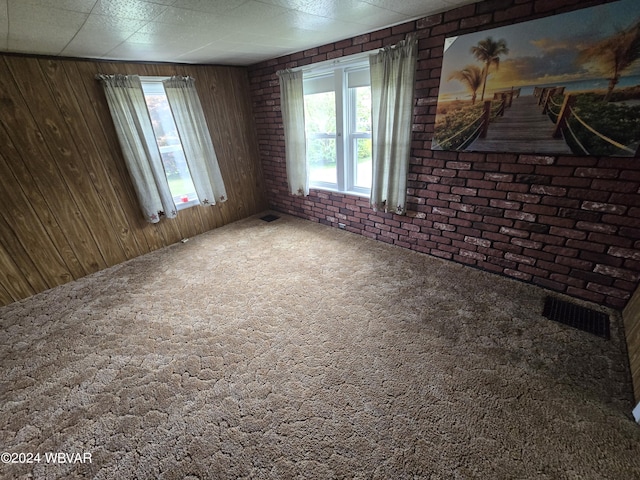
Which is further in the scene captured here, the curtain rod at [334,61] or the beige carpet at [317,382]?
the curtain rod at [334,61]

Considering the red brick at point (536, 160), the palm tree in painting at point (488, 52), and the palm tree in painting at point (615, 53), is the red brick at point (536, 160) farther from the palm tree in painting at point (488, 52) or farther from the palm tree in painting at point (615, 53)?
the palm tree in painting at point (488, 52)

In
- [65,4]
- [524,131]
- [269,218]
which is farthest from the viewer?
[269,218]

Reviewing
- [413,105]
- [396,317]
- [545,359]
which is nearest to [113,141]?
[413,105]

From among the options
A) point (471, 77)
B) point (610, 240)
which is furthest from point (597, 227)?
point (471, 77)

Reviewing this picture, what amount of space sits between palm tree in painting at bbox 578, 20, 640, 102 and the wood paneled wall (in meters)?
3.55

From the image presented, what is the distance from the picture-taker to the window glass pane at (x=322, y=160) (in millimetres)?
3324

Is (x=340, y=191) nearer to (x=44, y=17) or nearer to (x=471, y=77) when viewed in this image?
(x=471, y=77)

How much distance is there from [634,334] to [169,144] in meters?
4.37

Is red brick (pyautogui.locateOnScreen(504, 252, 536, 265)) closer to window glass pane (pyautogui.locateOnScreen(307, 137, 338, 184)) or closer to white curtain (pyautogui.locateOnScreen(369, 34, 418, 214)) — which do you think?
white curtain (pyautogui.locateOnScreen(369, 34, 418, 214))

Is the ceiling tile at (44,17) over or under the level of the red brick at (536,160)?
over

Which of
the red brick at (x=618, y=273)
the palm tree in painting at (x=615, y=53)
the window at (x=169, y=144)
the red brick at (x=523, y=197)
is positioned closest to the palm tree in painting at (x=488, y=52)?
the palm tree in painting at (x=615, y=53)

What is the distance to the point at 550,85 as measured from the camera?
172 cm

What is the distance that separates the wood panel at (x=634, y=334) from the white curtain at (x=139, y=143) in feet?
13.1

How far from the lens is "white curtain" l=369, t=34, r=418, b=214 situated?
2.21m
